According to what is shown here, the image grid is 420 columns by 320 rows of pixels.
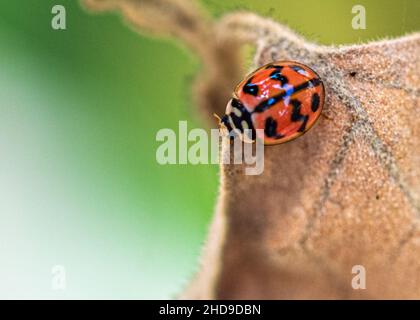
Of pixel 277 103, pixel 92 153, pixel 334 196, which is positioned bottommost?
pixel 334 196

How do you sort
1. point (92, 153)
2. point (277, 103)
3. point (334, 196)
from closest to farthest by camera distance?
point (334, 196)
point (277, 103)
point (92, 153)

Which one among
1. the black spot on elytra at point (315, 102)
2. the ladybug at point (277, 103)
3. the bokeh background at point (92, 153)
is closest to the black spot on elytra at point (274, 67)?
the ladybug at point (277, 103)

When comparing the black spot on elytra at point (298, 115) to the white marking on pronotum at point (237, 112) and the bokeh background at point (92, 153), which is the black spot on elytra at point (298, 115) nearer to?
the white marking on pronotum at point (237, 112)

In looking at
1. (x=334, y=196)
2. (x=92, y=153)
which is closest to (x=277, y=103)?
(x=334, y=196)

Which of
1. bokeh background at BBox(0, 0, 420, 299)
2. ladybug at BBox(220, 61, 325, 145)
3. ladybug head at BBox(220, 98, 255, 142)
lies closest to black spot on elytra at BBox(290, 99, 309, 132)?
ladybug at BBox(220, 61, 325, 145)

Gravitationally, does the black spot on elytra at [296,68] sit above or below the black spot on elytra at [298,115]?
above

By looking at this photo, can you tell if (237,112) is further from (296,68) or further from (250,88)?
(296,68)
